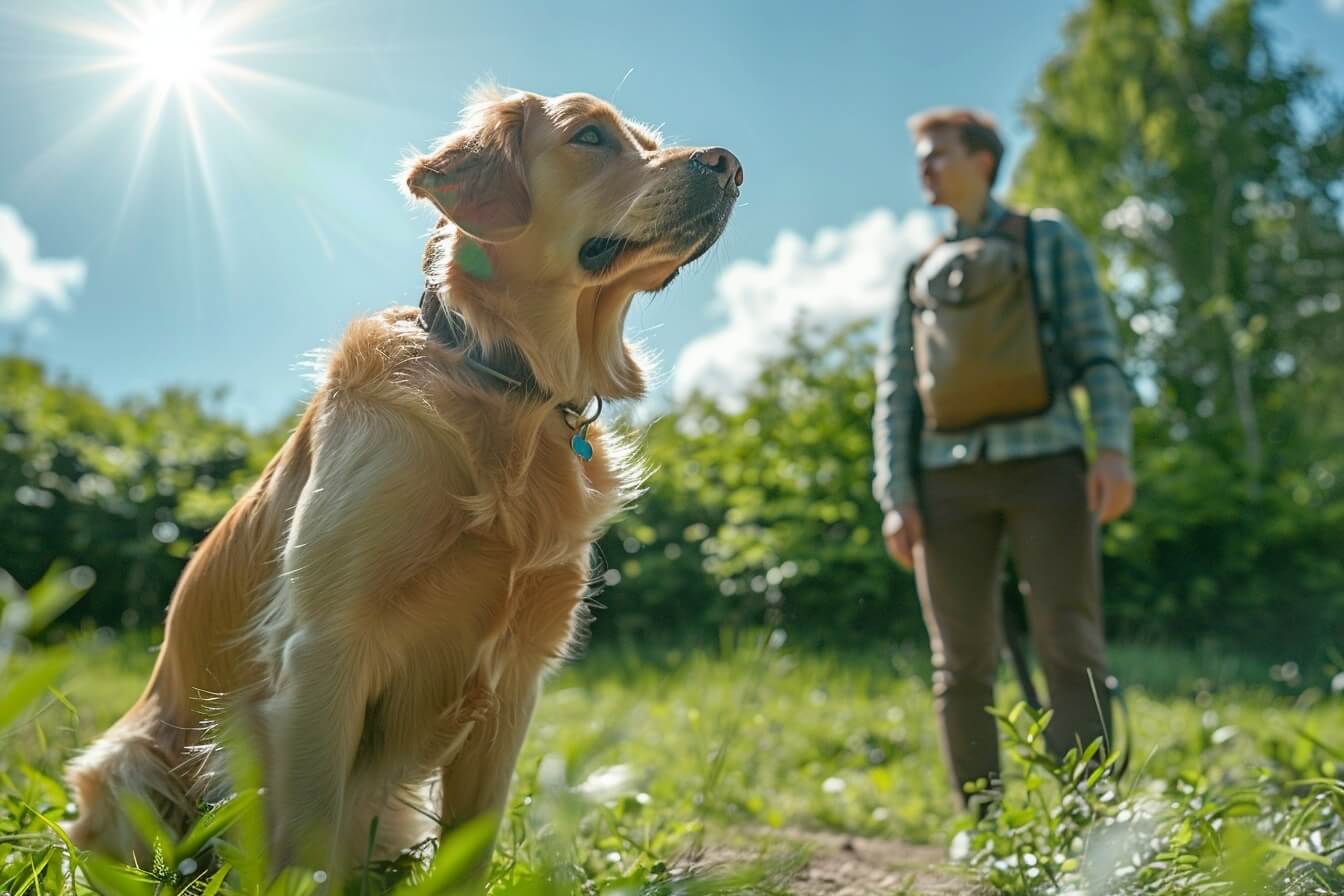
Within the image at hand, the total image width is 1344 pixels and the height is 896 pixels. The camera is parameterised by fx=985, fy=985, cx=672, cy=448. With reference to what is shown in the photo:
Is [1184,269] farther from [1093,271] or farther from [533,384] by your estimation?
[533,384]

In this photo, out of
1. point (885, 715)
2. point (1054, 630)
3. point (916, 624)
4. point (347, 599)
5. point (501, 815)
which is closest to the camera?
point (347, 599)

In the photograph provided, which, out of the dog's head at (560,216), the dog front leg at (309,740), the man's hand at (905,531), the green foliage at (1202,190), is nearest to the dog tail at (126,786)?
the dog front leg at (309,740)

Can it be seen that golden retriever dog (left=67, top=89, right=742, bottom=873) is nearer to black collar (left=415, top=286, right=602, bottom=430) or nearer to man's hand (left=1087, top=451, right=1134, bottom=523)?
black collar (left=415, top=286, right=602, bottom=430)

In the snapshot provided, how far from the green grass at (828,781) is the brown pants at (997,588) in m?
0.18

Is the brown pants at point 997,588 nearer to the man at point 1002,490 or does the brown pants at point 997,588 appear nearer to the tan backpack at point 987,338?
the man at point 1002,490

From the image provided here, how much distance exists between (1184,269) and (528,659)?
20277mm

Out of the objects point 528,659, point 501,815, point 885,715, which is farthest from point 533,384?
point 885,715

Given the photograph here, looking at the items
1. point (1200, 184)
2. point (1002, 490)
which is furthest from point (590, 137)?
point (1200, 184)

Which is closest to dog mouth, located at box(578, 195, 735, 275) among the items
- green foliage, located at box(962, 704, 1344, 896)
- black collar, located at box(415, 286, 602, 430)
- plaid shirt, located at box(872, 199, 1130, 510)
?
black collar, located at box(415, 286, 602, 430)

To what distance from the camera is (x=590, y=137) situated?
2.40 m

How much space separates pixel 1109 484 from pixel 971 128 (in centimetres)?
130

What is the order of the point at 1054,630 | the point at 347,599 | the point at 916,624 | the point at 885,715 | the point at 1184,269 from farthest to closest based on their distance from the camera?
the point at 1184,269 → the point at 916,624 → the point at 885,715 → the point at 1054,630 → the point at 347,599

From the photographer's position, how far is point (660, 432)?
8742 mm

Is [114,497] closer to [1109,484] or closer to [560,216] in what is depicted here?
[560,216]
